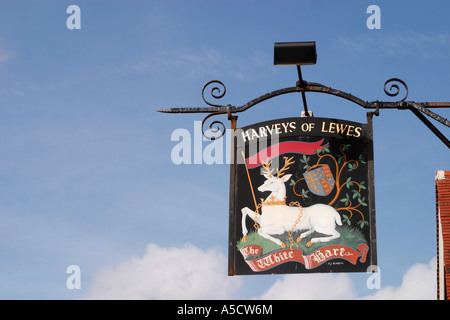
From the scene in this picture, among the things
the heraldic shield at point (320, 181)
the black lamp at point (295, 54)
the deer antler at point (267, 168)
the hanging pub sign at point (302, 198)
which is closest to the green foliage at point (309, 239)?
the hanging pub sign at point (302, 198)

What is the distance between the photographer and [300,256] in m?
9.25

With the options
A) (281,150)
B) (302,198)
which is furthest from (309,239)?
(281,150)

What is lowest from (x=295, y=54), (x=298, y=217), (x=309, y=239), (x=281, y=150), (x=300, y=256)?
(x=300, y=256)

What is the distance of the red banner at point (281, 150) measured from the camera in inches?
385

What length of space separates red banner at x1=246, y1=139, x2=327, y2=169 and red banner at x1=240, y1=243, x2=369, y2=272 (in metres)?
1.13

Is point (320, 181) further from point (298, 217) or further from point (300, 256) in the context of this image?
point (300, 256)

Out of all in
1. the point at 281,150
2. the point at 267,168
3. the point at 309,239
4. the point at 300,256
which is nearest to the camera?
the point at 300,256

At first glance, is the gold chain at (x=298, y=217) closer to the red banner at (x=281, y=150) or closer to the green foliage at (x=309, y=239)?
the green foliage at (x=309, y=239)

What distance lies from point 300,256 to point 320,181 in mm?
997

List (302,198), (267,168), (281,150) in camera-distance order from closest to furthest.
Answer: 1. (302,198)
2. (267,168)
3. (281,150)

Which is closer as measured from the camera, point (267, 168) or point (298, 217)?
point (298, 217)
